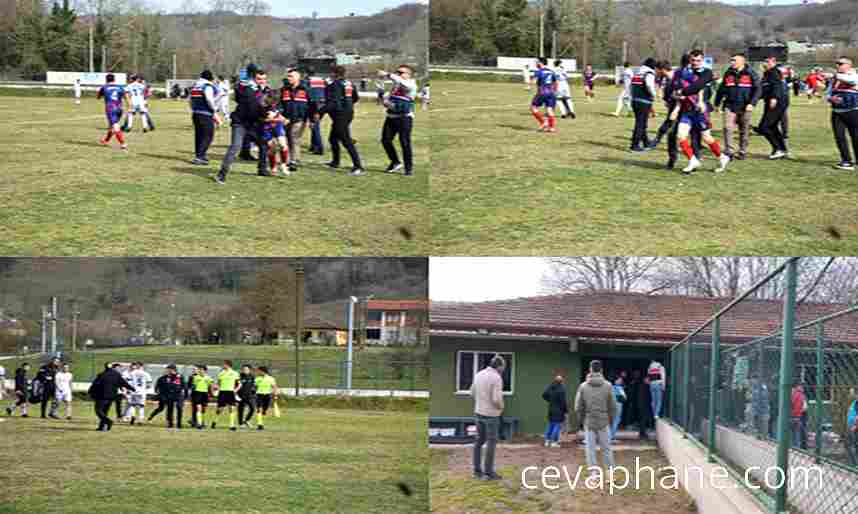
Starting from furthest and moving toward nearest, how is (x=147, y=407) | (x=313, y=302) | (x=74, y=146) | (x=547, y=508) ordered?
(x=147, y=407)
(x=74, y=146)
(x=313, y=302)
(x=547, y=508)

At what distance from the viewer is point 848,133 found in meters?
8.13

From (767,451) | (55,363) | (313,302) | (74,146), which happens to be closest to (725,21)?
(313,302)

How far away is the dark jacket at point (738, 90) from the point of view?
336 inches

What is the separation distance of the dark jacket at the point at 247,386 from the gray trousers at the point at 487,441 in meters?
2.43

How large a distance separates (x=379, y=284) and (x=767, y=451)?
3.84 meters

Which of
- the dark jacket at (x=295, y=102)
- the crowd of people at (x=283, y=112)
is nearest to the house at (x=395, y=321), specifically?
the crowd of people at (x=283, y=112)

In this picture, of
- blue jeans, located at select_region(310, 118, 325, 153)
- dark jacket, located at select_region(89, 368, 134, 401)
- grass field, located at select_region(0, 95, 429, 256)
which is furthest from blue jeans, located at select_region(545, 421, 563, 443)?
dark jacket, located at select_region(89, 368, 134, 401)

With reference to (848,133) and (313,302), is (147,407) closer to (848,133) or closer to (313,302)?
(313,302)

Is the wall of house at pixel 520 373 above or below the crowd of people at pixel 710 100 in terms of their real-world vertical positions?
below

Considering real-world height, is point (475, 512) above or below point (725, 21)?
below

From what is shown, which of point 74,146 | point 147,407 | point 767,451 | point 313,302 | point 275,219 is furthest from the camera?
point 147,407

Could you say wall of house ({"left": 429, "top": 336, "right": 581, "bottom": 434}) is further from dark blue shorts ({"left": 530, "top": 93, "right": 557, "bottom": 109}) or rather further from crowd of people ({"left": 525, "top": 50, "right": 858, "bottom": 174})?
dark blue shorts ({"left": 530, "top": 93, "right": 557, "bottom": 109})

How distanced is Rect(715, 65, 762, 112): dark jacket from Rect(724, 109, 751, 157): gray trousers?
0.05 metres

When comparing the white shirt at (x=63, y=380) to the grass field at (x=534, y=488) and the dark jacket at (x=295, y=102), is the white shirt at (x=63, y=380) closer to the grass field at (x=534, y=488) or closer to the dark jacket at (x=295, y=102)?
the dark jacket at (x=295, y=102)
